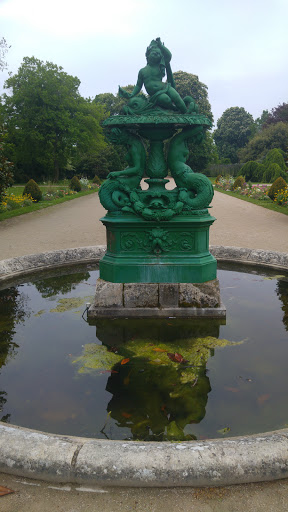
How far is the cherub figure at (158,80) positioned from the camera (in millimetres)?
4523

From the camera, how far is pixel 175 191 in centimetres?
464

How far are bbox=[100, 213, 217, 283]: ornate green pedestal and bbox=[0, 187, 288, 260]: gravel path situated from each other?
4041 mm

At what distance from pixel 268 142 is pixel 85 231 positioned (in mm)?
39003

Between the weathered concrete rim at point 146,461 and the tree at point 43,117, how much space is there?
34860mm

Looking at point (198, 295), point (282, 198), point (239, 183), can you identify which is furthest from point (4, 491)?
point (239, 183)

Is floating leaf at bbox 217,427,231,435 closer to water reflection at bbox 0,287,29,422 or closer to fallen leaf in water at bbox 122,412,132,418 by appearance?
fallen leaf in water at bbox 122,412,132,418

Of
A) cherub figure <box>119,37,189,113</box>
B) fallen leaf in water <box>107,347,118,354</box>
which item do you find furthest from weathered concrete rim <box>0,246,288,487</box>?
cherub figure <box>119,37,189,113</box>

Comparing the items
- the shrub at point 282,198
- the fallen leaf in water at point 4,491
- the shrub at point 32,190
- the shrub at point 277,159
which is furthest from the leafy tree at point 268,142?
the fallen leaf in water at point 4,491

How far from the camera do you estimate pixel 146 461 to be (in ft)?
6.30

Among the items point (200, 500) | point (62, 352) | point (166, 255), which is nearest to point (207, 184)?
point (166, 255)

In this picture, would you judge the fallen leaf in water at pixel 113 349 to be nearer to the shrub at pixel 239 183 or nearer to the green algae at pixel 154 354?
the green algae at pixel 154 354

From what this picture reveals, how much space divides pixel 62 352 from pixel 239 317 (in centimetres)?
206

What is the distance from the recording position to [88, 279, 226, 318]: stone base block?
4.45m

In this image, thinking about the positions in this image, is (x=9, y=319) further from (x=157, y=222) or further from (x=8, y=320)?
(x=157, y=222)
